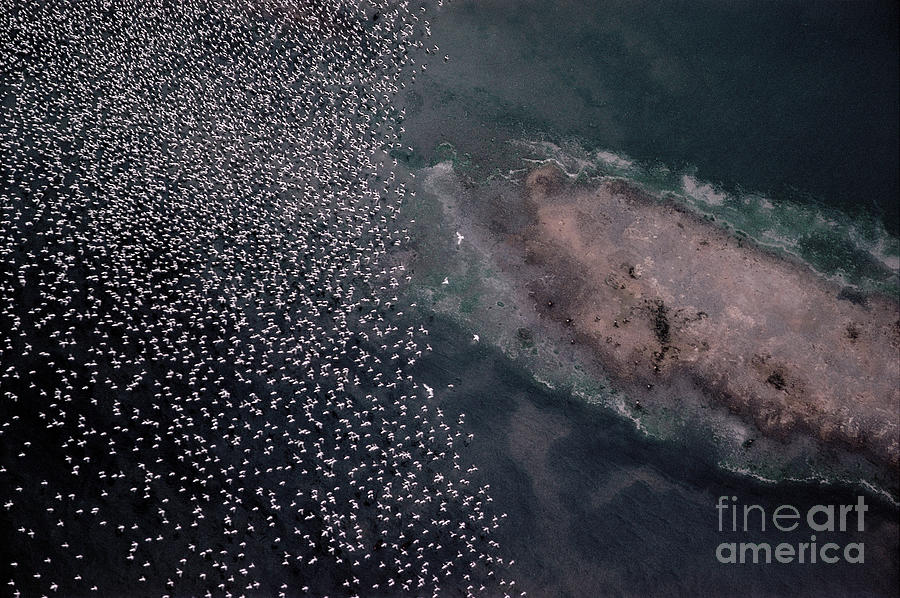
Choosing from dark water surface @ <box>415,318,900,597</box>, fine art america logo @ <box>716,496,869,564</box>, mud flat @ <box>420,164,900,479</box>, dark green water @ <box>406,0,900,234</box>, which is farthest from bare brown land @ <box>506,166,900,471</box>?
dark green water @ <box>406,0,900,234</box>

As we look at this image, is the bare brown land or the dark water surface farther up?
the bare brown land

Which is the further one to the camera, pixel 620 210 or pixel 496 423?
pixel 620 210

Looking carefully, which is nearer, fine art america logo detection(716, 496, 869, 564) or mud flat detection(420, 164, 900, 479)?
fine art america logo detection(716, 496, 869, 564)

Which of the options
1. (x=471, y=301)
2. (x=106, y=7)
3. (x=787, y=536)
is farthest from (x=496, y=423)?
(x=106, y=7)

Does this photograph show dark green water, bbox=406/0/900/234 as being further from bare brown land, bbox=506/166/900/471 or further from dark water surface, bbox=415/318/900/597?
dark water surface, bbox=415/318/900/597

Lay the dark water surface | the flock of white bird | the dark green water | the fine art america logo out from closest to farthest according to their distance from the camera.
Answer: the flock of white bird < the dark water surface < the fine art america logo < the dark green water

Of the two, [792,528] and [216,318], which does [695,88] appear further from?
[216,318]

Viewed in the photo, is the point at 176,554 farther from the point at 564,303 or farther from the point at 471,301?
the point at 564,303
